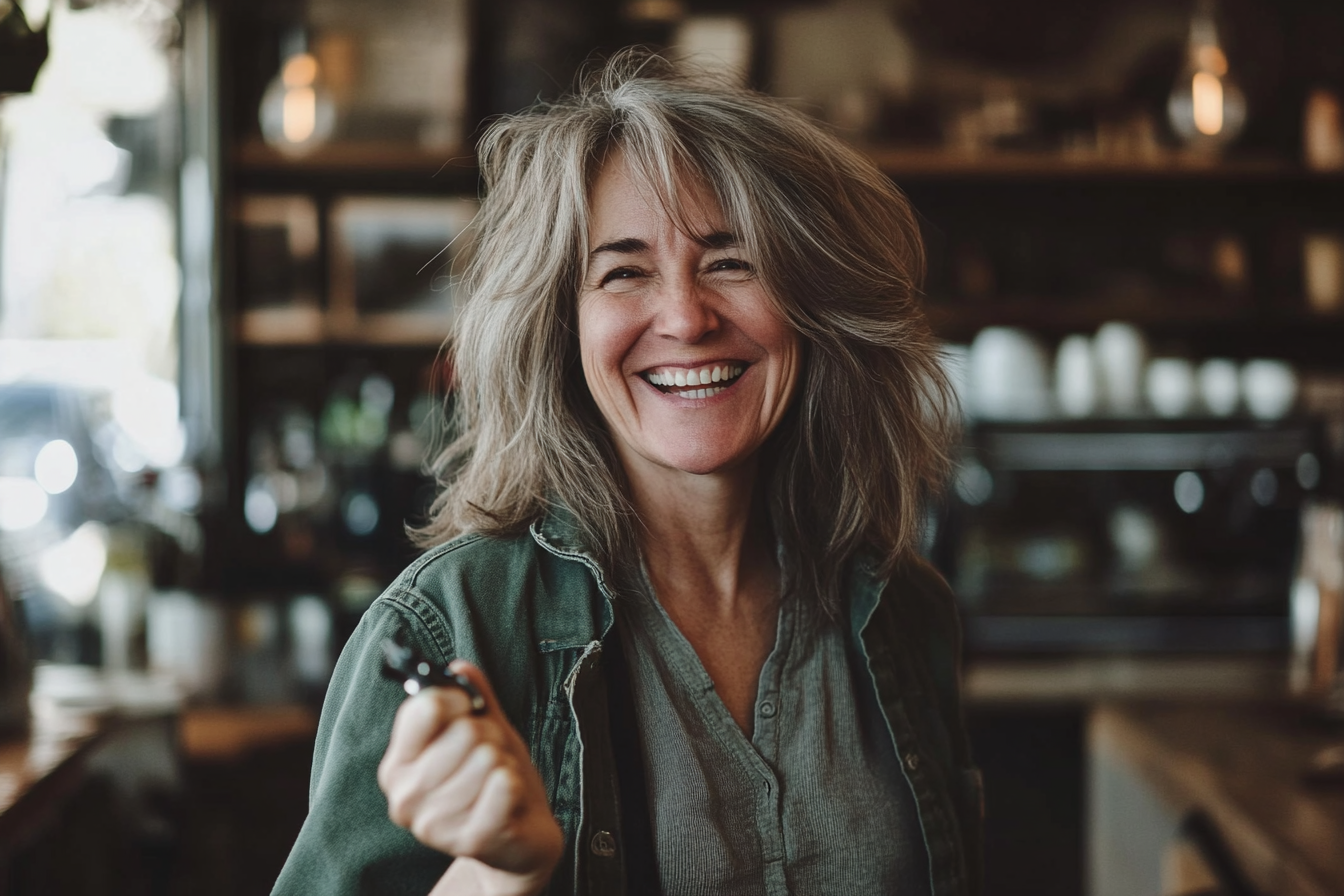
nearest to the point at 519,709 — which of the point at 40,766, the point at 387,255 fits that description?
the point at 40,766

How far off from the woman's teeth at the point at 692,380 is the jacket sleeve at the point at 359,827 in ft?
1.21

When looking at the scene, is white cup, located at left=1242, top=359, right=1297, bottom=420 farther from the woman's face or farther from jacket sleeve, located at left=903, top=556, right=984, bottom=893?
the woman's face

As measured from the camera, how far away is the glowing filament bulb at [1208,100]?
9.95 ft

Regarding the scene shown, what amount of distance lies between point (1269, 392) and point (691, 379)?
10.8 ft

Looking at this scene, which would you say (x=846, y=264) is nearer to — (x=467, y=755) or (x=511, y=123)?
(x=511, y=123)

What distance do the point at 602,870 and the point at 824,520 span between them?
0.48 m

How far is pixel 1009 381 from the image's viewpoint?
3.85 metres

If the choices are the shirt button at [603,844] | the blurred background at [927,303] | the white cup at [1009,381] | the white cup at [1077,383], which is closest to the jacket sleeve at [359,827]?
the shirt button at [603,844]

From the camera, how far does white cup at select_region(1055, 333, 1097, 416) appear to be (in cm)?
386

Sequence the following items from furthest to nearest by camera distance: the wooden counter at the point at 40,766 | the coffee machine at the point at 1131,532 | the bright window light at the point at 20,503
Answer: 1. the coffee machine at the point at 1131,532
2. the bright window light at the point at 20,503
3. the wooden counter at the point at 40,766

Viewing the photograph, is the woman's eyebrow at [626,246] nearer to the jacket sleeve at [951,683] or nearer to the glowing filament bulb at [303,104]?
the jacket sleeve at [951,683]

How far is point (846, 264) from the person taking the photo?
4.05ft

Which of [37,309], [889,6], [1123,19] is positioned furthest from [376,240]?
[1123,19]

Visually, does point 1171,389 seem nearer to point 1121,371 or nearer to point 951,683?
point 1121,371
